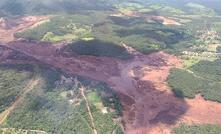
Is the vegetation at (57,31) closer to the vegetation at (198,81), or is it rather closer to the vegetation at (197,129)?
the vegetation at (198,81)

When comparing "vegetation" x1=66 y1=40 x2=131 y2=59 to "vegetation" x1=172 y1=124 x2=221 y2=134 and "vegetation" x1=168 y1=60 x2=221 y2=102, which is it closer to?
"vegetation" x1=168 y1=60 x2=221 y2=102

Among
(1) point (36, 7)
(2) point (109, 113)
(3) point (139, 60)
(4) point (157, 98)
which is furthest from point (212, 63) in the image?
(1) point (36, 7)

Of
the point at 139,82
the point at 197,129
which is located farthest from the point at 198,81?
the point at 197,129

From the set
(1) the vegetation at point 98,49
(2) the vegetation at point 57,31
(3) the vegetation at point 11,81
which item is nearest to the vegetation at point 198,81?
(1) the vegetation at point 98,49

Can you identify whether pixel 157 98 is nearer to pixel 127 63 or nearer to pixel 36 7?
pixel 127 63

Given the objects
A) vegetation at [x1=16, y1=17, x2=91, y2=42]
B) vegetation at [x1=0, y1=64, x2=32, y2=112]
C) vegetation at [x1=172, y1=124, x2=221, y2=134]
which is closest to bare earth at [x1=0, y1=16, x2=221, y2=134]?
vegetation at [x1=172, y1=124, x2=221, y2=134]

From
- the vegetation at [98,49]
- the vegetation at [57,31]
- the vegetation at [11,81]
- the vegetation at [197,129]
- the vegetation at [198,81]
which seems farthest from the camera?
the vegetation at [57,31]

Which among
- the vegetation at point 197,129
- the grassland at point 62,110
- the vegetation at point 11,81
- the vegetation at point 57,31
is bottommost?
the vegetation at point 197,129
